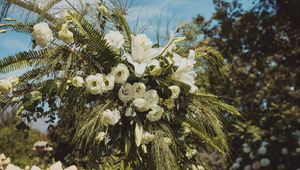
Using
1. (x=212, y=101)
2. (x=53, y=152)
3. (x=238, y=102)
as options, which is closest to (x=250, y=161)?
(x=238, y=102)

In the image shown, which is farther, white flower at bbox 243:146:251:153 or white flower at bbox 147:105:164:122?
white flower at bbox 243:146:251:153

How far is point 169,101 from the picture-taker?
2.34 m

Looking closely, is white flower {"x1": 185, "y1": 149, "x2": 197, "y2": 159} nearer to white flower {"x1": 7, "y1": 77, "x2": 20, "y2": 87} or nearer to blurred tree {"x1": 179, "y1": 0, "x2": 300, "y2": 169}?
white flower {"x1": 7, "y1": 77, "x2": 20, "y2": 87}

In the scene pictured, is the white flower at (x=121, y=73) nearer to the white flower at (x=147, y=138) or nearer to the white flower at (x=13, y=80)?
the white flower at (x=147, y=138)

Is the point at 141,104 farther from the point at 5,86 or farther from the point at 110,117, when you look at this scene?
the point at 5,86

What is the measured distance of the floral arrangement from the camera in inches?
86.6

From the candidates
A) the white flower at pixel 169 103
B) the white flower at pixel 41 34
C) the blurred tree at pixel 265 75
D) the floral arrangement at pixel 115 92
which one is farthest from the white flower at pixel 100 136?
the blurred tree at pixel 265 75

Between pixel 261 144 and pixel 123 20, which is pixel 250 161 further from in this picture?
pixel 123 20

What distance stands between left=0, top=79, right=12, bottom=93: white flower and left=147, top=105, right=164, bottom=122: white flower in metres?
0.62

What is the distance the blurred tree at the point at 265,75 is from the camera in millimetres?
8203

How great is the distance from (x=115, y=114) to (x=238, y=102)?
21.7ft

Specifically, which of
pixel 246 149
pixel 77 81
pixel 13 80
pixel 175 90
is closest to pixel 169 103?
pixel 175 90

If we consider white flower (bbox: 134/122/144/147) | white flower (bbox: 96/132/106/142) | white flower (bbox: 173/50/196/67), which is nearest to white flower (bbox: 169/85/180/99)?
white flower (bbox: 173/50/196/67)

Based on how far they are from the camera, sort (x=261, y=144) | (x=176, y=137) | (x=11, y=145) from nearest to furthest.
Result: (x=176, y=137) < (x=261, y=144) < (x=11, y=145)
